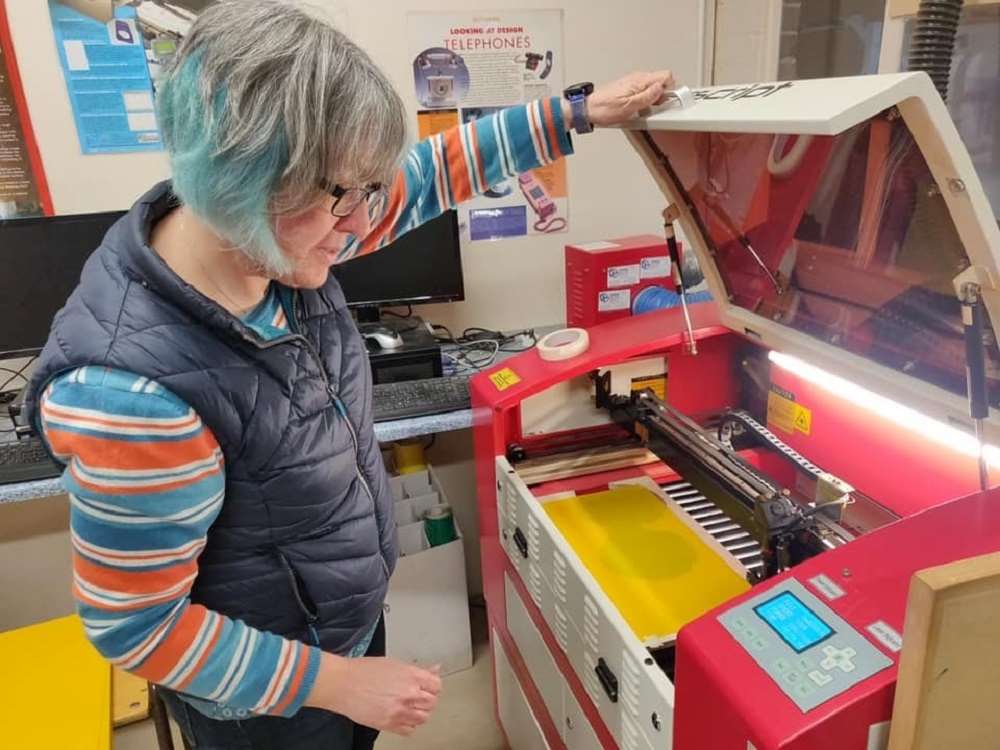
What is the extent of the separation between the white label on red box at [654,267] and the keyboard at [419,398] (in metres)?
0.51

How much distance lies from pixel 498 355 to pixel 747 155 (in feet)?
3.73

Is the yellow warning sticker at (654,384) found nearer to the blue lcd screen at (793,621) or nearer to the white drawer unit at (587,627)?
the white drawer unit at (587,627)

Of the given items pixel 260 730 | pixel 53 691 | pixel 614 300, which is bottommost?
pixel 53 691

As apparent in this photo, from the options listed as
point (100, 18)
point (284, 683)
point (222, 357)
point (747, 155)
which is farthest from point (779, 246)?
point (100, 18)

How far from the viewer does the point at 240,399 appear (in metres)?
0.77

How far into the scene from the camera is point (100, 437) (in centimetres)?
67

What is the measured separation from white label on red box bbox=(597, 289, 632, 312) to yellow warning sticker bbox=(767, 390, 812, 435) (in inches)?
22.5

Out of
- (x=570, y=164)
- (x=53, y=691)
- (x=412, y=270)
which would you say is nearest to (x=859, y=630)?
(x=412, y=270)

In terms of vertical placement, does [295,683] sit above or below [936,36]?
below

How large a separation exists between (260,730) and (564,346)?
0.77 m

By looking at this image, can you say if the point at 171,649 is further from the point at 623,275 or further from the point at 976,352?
the point at 623,275

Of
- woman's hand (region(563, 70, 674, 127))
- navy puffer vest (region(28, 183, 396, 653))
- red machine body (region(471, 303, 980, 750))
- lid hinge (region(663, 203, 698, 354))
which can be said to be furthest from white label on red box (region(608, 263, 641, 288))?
navy puffer vest (region(28, 183, 396, 653))

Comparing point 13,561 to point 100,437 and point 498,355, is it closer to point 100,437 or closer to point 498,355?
point 498,355

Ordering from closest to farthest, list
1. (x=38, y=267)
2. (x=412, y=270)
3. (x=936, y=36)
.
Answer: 1. (x=936, y=36)
2. (x=38, y=267)
3. (x=412, y=270)
